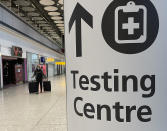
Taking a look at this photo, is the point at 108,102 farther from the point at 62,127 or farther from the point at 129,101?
the point at 62,127

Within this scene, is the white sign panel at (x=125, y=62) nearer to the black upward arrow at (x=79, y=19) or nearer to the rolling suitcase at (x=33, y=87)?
the black upward arrow at (x=79, y=19)

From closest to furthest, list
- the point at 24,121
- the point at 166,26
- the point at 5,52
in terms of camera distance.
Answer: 1. the point at 166,26
2. the point at 24,121
3. the point at 5,52

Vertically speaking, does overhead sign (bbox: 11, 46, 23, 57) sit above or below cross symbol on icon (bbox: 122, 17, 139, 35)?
above

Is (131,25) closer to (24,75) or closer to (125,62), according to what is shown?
(125,62)

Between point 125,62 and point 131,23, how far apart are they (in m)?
0.19

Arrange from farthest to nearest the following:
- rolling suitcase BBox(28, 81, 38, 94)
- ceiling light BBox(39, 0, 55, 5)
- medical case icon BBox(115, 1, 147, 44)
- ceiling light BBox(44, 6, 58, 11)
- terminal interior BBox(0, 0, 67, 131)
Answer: ceiling light BBox(44, 6, 58, 11), ceiling light BBox(39, 0, 55, 5), rolling suitcase BBox(28, 81, 38, 94), terminal interior BBox(0, 0, 67, 131), medical case icon BBox(115, 1, 147, 44)

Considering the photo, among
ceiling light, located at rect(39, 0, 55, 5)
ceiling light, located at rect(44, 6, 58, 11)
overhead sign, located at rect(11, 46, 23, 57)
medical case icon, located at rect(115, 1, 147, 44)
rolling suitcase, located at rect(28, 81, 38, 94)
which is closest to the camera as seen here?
medical case icon, located at rect(115, 1, 147, 44)

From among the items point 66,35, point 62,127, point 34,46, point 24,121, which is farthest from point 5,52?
point 66,35

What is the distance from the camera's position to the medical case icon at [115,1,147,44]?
3.07 ft

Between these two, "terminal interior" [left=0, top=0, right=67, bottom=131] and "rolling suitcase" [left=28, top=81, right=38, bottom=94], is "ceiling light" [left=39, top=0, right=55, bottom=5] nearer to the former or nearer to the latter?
"terminal interior" [left=0, top=0, right=67, bottom=131]

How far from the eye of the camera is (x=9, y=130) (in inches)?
179

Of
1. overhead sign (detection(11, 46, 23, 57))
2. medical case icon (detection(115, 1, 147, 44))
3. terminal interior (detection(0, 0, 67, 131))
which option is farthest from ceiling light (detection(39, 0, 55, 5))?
medical case icon (detection(115, 1, 147, 44))

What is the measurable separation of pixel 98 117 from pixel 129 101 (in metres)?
0.18

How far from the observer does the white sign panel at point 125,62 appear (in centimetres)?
95
